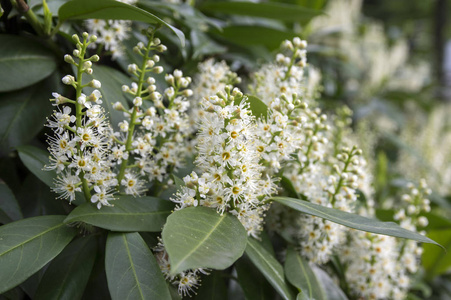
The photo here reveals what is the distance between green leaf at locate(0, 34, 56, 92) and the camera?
2.91 ft

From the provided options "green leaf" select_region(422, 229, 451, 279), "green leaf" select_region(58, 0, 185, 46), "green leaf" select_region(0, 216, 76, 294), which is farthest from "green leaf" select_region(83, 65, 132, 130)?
"green leaf" select_region(422, 229, 451, 279)

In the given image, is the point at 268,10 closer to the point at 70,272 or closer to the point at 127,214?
the point at 127,214

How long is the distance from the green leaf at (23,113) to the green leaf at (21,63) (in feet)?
0.13

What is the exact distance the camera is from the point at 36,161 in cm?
82

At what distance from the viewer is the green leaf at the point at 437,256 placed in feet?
4.33

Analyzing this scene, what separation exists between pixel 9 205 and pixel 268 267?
549 millimetres

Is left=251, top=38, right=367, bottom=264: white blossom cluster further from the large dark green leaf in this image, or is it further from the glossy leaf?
the large dark green leaf

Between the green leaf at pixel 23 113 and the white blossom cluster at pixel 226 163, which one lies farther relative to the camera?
the green leaf at pixel 23 113

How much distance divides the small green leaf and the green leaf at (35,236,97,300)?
1.33ft

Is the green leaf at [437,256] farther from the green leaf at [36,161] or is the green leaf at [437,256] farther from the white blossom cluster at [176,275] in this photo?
the green leaf at [36,161]

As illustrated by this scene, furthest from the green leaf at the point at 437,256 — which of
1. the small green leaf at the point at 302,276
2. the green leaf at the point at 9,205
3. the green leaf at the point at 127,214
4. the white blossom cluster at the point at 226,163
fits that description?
the green leaf at the point at 9,205

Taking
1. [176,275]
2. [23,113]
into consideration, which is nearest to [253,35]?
[23,113]

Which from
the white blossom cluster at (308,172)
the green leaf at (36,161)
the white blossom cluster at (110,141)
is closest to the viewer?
the white blossom cluster at (110,141)

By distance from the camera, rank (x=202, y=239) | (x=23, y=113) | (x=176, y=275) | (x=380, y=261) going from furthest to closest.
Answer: (x=380, y=261) → (x=23, y=113) → (x=176, y=275) → (x=202, y=239)
